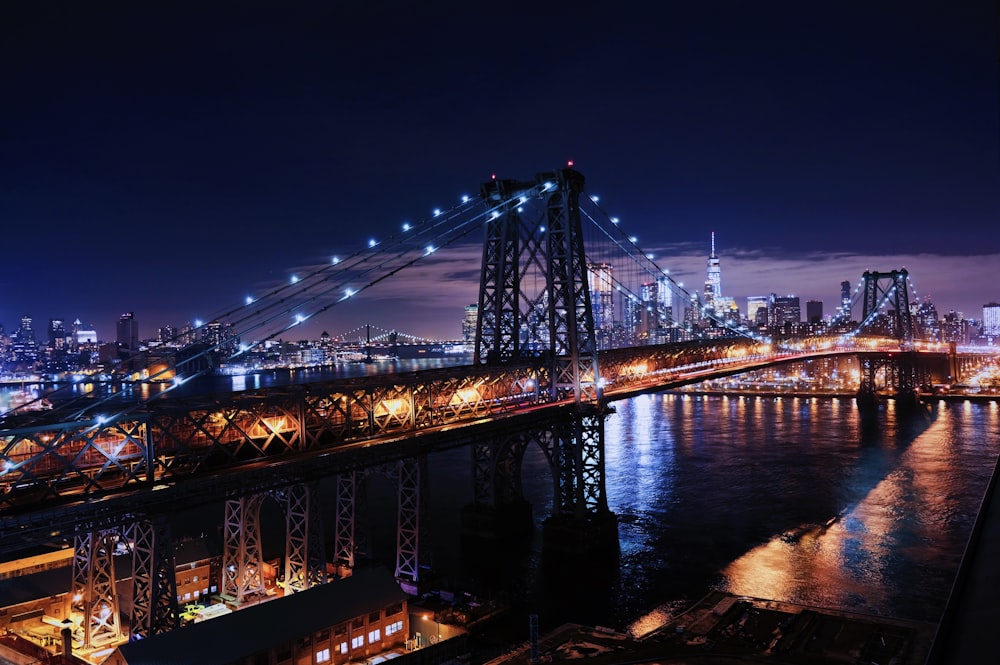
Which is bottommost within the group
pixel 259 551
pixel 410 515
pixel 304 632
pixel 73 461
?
pixel 304 632

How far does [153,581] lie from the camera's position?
17141mm

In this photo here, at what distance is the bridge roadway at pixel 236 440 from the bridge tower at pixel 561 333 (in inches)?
41.1

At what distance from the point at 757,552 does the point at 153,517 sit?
2505 cm

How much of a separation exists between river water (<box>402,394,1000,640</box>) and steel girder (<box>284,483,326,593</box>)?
6692 millimetres

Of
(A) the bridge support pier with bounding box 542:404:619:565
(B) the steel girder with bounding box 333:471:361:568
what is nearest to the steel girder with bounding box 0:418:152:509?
(B) the steel girder with bounding box 333:471:361:568

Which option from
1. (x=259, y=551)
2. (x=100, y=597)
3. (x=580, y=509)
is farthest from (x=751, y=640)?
(x=100, y=597)

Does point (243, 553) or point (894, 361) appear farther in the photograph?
point (894, 361)

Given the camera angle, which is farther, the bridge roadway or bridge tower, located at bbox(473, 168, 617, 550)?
bridge tower, located at bbox(473, 168, 617, 550)

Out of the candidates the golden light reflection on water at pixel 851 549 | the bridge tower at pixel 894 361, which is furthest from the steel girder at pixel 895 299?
the golden light reflection on water at pixel 851 549

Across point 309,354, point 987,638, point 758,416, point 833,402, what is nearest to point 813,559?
point 987,638

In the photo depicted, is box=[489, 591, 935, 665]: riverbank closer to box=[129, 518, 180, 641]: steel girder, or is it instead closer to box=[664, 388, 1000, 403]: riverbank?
box=[129, 518, 180, 641]: steel girder

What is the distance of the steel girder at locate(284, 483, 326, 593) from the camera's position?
23.5m

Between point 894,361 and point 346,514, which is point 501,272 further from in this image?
point 894,361

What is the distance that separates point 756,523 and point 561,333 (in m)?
14.0
